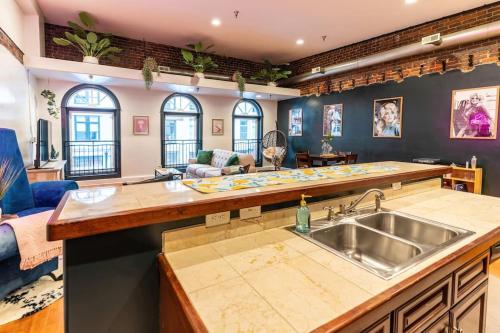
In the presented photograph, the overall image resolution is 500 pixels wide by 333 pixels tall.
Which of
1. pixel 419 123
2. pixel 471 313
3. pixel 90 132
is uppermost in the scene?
pixel 419 123

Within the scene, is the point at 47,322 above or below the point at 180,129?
below

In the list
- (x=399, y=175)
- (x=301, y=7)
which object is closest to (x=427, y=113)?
(x=301, y=7)

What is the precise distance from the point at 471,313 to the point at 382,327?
86cm

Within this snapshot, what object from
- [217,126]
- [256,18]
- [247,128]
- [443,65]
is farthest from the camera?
[247,128]

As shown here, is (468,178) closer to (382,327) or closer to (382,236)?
(382,236)

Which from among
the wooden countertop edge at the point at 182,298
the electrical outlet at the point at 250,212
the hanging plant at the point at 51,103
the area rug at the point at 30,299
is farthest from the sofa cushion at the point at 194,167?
the wooden countertop edge at the point at 182,298

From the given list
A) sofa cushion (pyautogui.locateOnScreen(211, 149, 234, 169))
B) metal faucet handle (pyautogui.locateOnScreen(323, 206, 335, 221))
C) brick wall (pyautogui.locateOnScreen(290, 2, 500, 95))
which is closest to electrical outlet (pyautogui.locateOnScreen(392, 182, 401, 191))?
metal faucet handle (pyautogui.locateOnScreen(323, 206, 335, 221))

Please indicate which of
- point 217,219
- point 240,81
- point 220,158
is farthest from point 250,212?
point 240,81

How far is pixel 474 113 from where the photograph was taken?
4566mm

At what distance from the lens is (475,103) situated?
4.54 meters

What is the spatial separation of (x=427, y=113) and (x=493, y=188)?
1649mm

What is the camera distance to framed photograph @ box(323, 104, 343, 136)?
22.9 ft

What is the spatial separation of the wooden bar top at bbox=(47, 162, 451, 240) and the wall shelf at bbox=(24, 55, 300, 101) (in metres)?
4.91

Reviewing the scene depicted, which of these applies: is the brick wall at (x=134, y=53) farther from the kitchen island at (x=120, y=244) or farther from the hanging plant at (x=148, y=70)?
the kitchen island at (x=120, y=244)
